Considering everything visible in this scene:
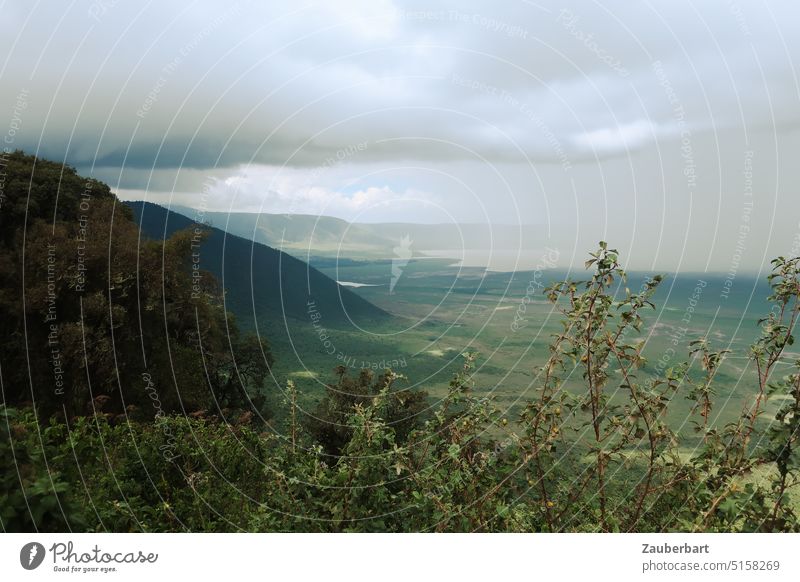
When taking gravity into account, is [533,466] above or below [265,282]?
below

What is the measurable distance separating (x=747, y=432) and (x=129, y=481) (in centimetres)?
544

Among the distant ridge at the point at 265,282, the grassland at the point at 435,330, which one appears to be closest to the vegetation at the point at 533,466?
the grassland at the point at 435,330

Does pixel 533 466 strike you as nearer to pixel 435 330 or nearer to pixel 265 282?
pixel 435 330

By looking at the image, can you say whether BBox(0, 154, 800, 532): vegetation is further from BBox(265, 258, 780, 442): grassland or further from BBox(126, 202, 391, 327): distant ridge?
BBox(126, 202, 391, 327): distant ridge

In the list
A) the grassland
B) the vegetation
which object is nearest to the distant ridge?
the grassland

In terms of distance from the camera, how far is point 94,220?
10586 mm

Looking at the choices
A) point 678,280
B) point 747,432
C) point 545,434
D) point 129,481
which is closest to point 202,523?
point 129,481

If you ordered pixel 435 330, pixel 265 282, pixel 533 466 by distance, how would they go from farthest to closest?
pixel 265 282, pixel 435 330, pixel 533 466

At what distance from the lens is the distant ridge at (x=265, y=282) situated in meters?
9.11

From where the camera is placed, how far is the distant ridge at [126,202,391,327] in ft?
29.9

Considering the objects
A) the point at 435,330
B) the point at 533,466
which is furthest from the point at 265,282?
the point at 533,466

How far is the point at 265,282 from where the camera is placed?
996 cm

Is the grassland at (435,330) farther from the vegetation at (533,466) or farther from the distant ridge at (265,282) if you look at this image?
the vegetation at (533,466)

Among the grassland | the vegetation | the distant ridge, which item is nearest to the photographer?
the vegetation
